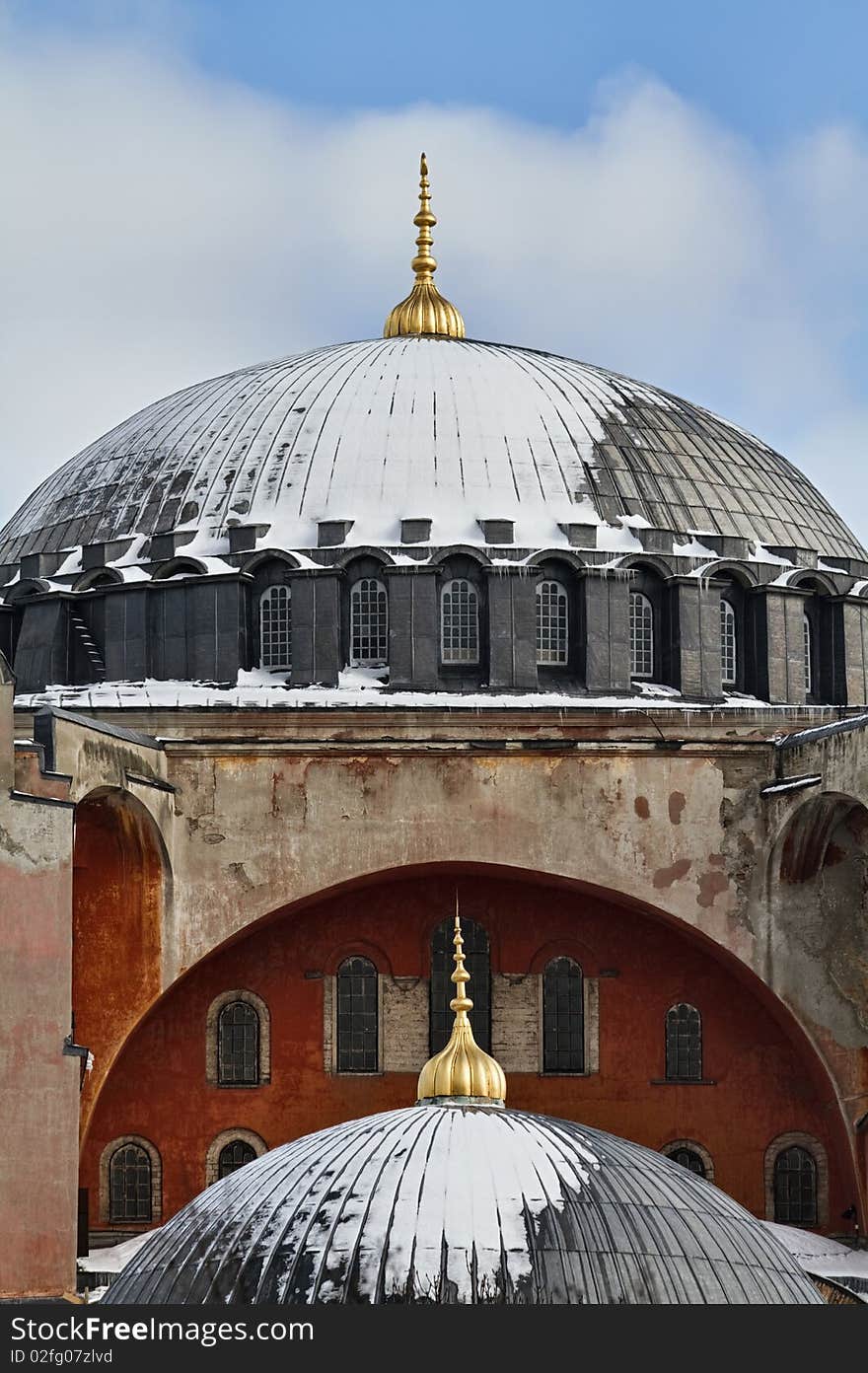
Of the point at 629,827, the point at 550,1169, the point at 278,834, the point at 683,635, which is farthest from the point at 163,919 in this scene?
the point at 550,1169

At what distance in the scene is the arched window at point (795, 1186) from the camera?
41.7 m

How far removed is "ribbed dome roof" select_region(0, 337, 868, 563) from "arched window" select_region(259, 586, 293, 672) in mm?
828

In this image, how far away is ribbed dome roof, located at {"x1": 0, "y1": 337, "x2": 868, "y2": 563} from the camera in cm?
4734

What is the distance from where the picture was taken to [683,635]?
152 feet

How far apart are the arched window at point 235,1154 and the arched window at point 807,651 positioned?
11.3 metres

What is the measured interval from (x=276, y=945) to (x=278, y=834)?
168cm

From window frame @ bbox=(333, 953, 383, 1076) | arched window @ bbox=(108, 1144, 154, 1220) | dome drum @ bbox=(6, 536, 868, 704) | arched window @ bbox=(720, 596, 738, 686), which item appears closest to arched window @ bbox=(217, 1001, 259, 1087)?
window frame @ bbox=(333, 953, 383, 1076)

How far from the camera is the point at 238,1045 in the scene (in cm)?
4225

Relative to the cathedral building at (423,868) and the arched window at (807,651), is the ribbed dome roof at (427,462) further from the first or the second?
the arched window at (807,651)

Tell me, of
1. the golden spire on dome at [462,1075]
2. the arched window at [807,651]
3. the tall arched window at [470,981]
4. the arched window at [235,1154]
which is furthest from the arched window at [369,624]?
the golden spire on dome at [462,1075]

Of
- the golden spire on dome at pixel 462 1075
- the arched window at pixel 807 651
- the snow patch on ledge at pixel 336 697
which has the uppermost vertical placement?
the arched window at pixel 807 651

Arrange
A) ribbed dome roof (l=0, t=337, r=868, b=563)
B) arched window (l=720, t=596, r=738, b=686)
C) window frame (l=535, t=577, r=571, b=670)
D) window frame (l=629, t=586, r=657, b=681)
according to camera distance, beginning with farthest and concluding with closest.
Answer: ribbed dome roof (l=0, t=337, r=868, b=563), arched window (l=720, t=596, r=738, b=686), window frame (l=629, t=586, r=657, b=681), window frame (l=535, t=577, r=571, b=670)

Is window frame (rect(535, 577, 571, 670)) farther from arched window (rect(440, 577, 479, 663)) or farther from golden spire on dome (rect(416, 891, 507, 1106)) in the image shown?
golden spire on dome (rect(416, 891, 507, 1106))

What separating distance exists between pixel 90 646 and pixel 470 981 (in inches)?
346
